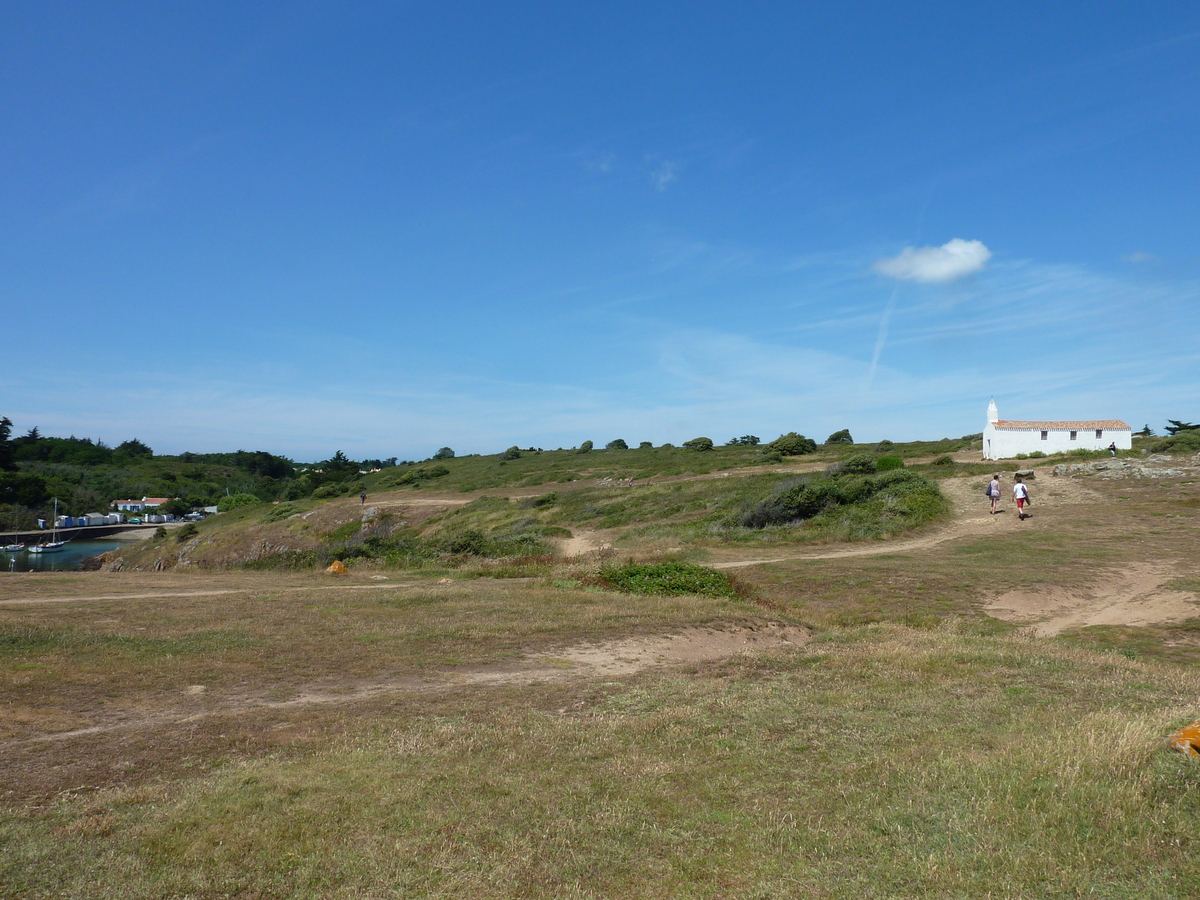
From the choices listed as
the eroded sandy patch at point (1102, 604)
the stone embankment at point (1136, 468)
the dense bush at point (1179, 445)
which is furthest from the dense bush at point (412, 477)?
the eroded sandy patch at point (1102, 604)

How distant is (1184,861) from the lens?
427 centimetres

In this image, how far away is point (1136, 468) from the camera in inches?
1380

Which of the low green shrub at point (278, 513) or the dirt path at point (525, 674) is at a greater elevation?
the low green shrub at point (278, 513)

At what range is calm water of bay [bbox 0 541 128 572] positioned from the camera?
4871 cm

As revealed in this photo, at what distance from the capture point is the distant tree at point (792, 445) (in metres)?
65.4

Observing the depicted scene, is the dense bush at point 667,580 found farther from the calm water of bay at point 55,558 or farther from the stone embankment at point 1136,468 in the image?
the calm water of bay at point 55,558

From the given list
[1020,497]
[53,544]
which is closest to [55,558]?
[53,544]

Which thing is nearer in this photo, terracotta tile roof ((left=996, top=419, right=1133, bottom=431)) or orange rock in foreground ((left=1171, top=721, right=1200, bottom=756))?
orange rock in foreground ((left=1171, top=721, right=1200, bottom=756))

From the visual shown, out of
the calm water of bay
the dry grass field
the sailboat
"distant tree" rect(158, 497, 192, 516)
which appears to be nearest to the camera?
the dry grass field

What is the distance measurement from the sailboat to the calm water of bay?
56 cm

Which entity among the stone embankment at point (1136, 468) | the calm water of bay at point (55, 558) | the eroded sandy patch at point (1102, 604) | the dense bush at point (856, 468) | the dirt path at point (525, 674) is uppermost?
the dense bush at point (856, 468)

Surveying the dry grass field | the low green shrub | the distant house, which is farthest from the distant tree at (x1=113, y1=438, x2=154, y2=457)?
the dry grass field

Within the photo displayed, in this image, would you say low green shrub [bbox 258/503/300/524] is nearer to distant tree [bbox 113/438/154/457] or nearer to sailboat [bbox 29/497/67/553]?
sailboat [bbox 29/497/67/553]

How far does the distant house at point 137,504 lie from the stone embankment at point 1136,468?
109623mm
